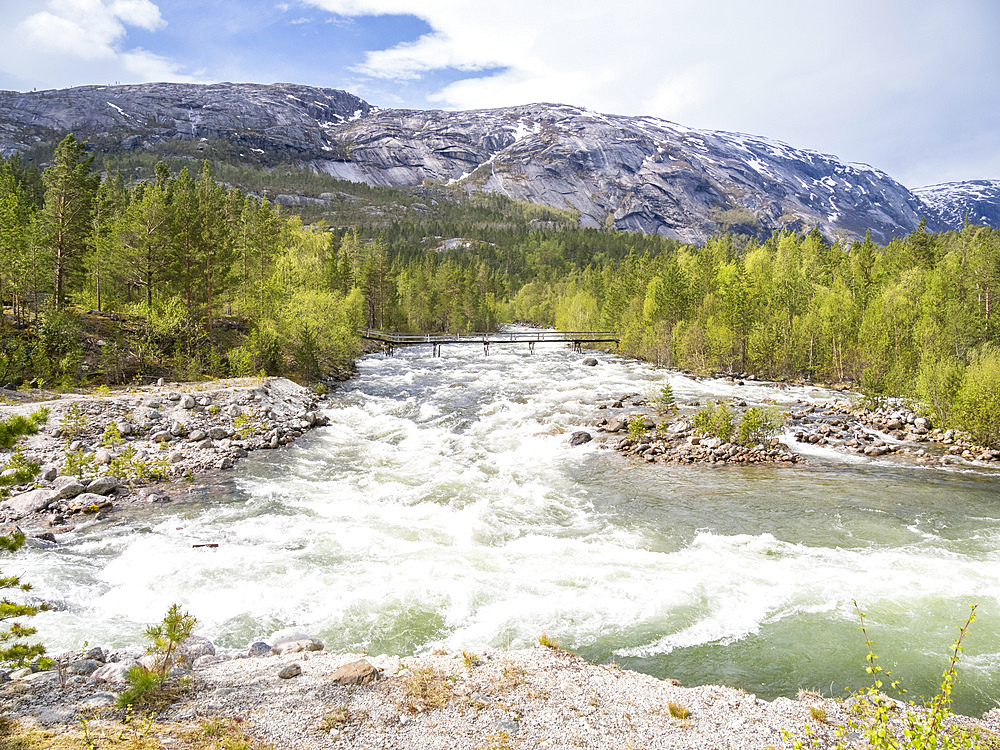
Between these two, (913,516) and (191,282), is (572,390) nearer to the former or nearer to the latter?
(913,516)

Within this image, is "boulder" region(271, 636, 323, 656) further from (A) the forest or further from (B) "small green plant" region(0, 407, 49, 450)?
(A) the forest

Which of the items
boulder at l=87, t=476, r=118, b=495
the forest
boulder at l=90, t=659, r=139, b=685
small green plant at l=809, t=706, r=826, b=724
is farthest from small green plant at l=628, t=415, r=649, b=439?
boulder at l=90, t=659, r=139, b=685

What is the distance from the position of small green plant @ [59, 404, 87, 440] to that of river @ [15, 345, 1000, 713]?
6.77 metres

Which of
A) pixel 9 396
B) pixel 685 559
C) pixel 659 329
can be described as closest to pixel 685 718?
pixel 685 559

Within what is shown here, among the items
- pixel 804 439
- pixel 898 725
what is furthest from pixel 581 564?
pixel 804 439

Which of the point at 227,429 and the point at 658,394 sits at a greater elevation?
the point at 658,394

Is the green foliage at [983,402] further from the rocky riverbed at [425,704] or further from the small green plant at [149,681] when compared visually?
the small green plant at [149,681]

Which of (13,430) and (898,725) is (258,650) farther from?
(898,725)

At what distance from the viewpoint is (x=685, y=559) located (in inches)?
520

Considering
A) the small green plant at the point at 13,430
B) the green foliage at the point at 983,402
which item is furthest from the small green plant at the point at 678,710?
the green foliage at the point at 983,402

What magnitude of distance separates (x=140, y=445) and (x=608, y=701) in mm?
21095

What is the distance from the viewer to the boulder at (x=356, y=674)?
7.46 meters

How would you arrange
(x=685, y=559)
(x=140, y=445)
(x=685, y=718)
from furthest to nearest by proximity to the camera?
(x=140, y=445) → (x=685, y=559) → (x=685, y=718)

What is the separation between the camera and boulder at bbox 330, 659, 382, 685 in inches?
294
